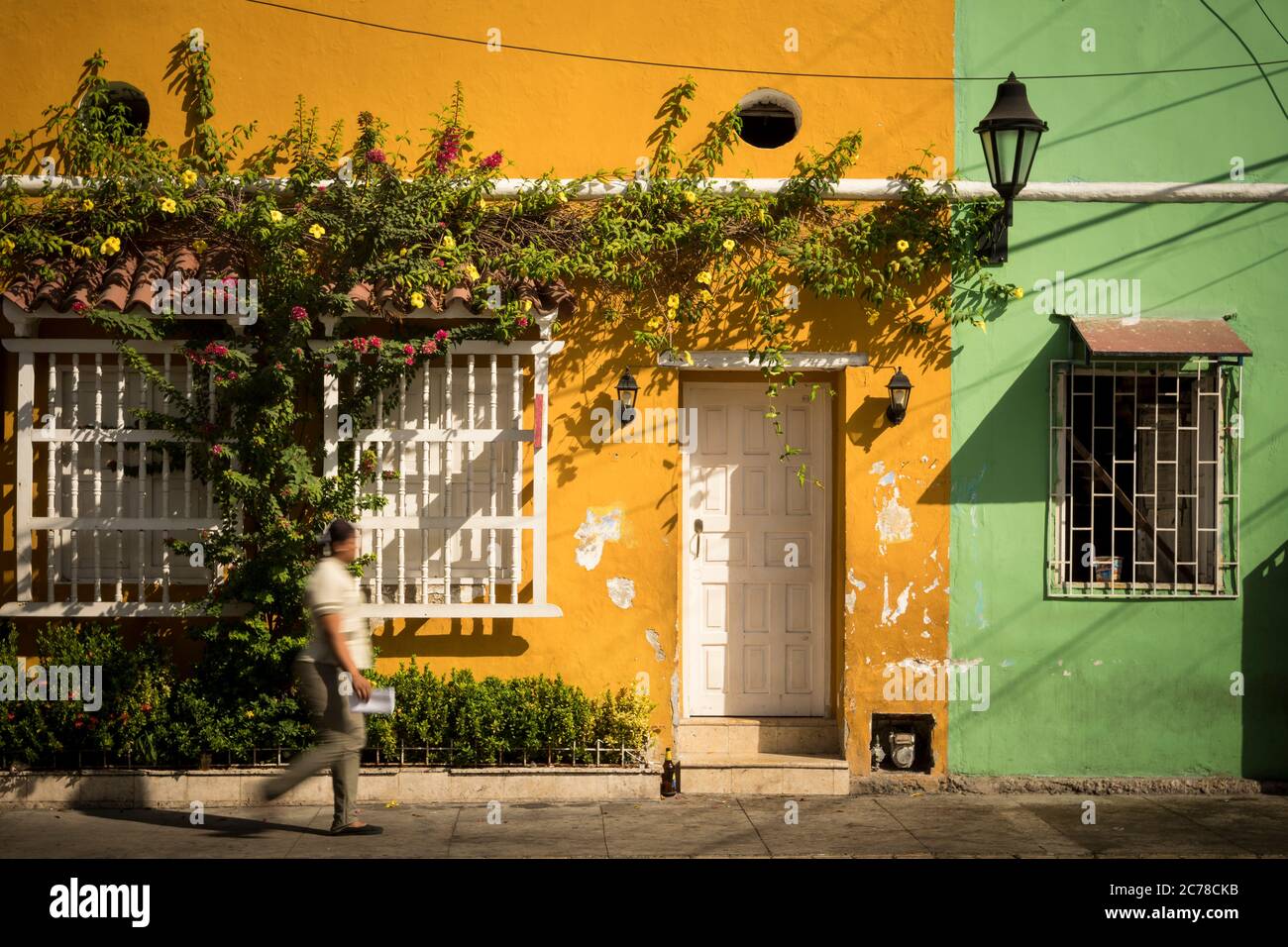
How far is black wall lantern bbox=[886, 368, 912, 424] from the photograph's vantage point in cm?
891

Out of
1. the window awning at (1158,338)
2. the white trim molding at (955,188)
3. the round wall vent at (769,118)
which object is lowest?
the window awning at (1158,338)

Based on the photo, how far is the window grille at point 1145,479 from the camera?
9.15m

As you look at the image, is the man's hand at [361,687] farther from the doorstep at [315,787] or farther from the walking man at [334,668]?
the doorstep at [315,787]

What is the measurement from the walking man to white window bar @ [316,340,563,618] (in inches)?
47.5

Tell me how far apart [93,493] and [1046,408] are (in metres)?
6.58

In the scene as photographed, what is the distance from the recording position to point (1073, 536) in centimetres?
920

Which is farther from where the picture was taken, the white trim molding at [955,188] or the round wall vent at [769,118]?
the round wall vent at [769,118]

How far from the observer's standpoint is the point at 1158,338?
8.84 m

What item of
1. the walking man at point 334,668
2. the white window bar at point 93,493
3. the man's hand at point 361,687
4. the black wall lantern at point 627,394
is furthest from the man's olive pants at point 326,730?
the black wall lantern at point 627,394

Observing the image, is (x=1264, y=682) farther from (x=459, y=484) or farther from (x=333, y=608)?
(x=333, y=608)
